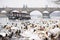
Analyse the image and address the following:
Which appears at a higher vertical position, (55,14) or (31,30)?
(55,14)

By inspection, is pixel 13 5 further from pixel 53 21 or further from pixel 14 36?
pixel 53 21

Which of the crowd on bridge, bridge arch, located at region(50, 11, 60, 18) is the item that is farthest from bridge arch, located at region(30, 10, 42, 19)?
bridge arch, located at region(50, 11, 60, 18)

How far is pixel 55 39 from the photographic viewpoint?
111 inches

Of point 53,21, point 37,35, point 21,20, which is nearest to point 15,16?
point 21,20

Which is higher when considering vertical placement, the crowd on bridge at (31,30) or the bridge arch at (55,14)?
the bridge arch at (55,14)

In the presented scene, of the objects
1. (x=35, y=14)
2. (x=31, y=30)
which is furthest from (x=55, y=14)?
(x=31, y=30)

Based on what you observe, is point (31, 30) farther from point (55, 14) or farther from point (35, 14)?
point (55, 14)

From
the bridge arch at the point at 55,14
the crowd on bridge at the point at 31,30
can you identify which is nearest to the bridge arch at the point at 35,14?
the crowd on bridge at the point at 31,30

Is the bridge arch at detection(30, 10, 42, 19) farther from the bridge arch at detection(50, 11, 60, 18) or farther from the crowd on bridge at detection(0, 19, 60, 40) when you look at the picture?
the bridge arch at detection(50, 11, 60, 18)

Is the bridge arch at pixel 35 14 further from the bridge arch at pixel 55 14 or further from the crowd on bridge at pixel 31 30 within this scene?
the bridge arch at pixel 55 14

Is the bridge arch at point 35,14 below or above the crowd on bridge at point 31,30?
above

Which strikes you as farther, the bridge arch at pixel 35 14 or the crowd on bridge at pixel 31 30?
the bridge arch at pixel 35 14

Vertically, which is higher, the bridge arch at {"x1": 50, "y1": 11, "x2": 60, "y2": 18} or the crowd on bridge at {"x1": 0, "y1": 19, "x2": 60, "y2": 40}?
the bridge arch at {"x1": 50, "y1": 11, "x2": 60, "y2": 18}

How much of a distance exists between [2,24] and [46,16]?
964 mm
